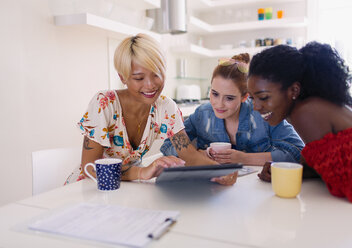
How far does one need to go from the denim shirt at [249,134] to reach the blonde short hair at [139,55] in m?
0.43

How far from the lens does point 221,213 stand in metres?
0.78

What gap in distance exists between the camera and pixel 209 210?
80 centimetres

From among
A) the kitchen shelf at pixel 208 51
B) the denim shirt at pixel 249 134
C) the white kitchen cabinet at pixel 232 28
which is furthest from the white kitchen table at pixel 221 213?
the white kitchen cabinet at pixel 232 28

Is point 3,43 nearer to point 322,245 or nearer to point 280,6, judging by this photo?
point 322,245

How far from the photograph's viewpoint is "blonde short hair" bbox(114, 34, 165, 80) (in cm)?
115

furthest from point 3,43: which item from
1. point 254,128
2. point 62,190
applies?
point 254,128

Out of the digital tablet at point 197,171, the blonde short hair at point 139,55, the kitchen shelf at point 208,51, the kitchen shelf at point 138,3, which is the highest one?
the kitchen shelf at point 138,3

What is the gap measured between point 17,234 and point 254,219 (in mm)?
518

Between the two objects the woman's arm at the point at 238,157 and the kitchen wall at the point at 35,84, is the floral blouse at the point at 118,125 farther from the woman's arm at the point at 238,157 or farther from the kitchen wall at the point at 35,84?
the kitchen wall at the point at 35,84

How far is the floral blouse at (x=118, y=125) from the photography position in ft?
3.89

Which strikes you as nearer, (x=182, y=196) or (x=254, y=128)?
(x=182, y=196)

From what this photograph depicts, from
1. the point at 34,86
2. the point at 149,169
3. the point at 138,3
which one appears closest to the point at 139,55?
the point at 149,169

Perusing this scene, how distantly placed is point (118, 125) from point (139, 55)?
303 mm

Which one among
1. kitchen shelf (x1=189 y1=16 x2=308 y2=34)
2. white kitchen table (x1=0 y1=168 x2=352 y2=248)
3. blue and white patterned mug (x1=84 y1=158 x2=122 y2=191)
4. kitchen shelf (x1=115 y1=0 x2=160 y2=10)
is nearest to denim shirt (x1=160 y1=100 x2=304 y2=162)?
white kitchen table (x1=0 y1=168 x2=352 y2=248)
